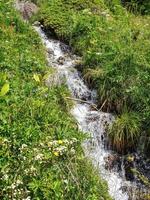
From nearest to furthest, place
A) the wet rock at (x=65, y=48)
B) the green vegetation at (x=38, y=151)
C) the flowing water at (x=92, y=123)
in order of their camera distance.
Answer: the green vegetation at (x=38, y=151) < the flowing water at (x=92, y=123) < the wet rock at (x=65, y=48)

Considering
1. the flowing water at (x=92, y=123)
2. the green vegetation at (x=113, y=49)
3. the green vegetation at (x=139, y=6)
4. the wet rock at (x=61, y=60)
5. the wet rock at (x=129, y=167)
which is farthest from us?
the green vegetation at (x=139, y=6)

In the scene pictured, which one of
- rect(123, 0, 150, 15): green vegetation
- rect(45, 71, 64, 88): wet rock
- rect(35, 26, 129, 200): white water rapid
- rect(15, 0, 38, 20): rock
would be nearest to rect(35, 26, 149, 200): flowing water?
rect(35, 26, 129, 200): white water rapid

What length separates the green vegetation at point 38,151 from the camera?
5.23 metres

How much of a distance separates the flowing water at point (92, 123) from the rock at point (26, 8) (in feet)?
7.54

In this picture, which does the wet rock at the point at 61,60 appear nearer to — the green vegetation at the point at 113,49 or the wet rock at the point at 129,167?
the green vegetation at the point at 113,49

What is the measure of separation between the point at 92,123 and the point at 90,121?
8 centimetres

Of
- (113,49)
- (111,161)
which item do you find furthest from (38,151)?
(113,49)

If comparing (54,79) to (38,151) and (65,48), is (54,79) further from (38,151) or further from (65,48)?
(38,151)

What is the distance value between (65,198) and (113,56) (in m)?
5.06

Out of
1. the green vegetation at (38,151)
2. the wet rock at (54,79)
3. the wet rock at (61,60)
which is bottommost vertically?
the wet rock at (61,60)

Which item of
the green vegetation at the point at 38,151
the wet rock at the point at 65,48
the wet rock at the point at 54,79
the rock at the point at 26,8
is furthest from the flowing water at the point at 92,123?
the rock at the point at 26,8

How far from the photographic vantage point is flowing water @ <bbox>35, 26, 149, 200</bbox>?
755 centimetres

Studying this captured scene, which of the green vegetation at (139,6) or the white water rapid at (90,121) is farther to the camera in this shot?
the green vegetation at (139,6)

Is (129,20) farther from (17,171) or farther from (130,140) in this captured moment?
(17,171)
